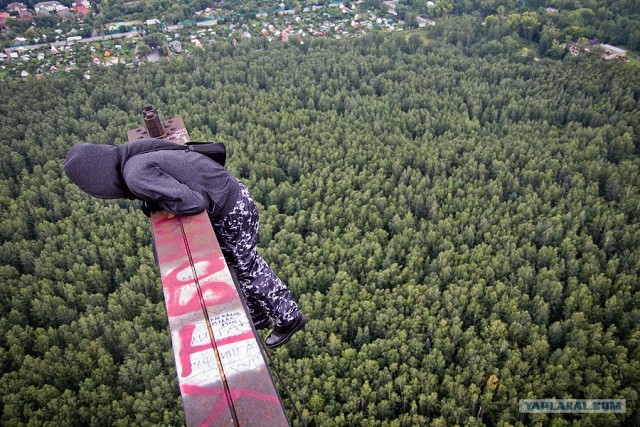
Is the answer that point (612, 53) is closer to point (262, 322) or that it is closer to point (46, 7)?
point (262, 322)

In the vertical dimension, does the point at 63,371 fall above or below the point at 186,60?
below

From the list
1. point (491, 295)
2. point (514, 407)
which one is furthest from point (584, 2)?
point (514, 407)

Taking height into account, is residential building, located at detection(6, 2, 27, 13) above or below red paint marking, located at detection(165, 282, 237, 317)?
below

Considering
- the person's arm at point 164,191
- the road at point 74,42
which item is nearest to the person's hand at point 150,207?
the person's arm at point 164,191

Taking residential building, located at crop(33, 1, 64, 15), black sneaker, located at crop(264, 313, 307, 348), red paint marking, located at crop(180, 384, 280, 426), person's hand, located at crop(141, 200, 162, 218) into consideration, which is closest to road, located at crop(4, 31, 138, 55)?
residential building, located at crop(33, 1, 64, 15)

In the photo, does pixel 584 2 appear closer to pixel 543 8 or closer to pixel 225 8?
pixel 543 8

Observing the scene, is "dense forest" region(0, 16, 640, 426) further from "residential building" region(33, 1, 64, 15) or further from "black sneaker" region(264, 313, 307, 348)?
"residential building" region(33, 1, 64, 15)
